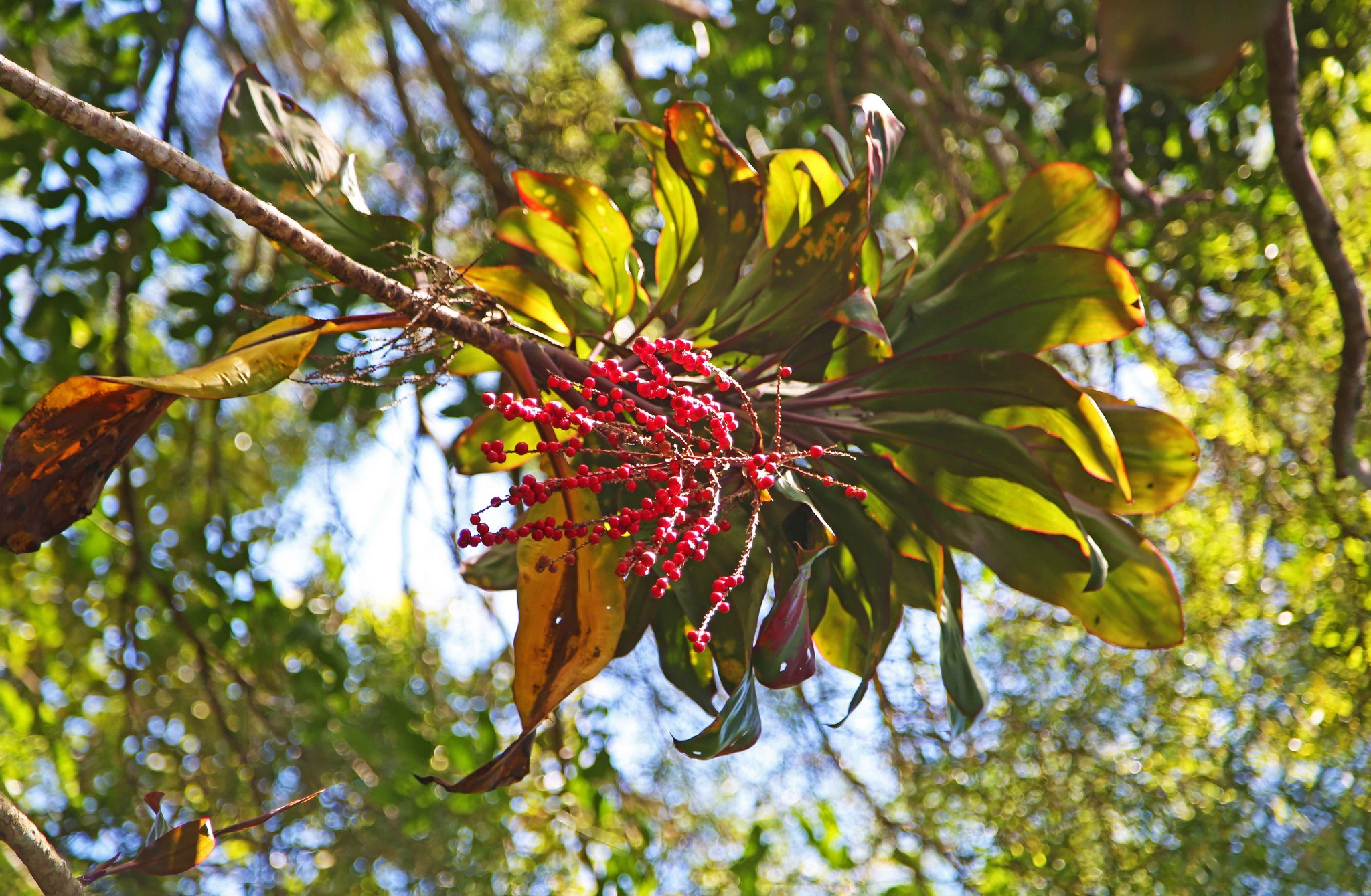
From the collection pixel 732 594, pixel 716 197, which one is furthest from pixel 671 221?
pixel 732 594

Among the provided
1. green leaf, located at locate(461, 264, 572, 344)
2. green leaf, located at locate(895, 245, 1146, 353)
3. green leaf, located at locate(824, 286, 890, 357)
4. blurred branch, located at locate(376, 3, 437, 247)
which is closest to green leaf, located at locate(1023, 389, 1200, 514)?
green leaf, located at locate(895, 245, 1146, 353)

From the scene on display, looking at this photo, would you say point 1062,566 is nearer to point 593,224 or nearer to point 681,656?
point 681,656

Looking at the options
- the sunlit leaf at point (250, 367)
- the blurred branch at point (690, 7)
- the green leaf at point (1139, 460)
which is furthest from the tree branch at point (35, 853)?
the blurred branch at point (690, 7)

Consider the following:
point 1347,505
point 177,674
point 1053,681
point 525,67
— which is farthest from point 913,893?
point 525,67

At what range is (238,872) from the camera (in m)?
1.93

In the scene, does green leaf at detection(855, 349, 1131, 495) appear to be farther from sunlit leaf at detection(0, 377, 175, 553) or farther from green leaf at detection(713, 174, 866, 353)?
sunlit leaf at detection(0, 377, 175, 553)

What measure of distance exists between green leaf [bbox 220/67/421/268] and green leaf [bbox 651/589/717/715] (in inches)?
16.9

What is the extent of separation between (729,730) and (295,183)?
61 cm

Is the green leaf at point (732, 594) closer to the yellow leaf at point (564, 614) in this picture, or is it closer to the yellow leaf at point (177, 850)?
the yellow leaf at point (564, 614)

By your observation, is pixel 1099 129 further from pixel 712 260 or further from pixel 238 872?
pixel 238 872

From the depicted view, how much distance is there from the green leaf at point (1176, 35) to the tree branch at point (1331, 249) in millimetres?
985

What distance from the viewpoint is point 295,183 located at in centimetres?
86

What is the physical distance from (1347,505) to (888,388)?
43.2 inches

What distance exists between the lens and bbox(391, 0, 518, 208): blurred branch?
1750 mm
